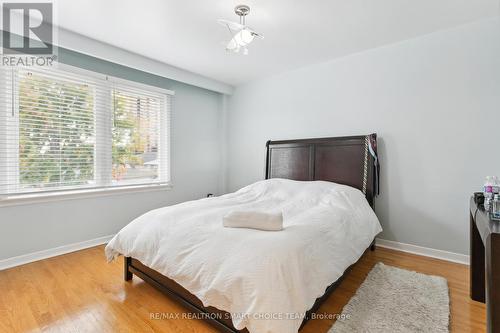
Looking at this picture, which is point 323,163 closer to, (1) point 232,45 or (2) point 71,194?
(1) point 232,45

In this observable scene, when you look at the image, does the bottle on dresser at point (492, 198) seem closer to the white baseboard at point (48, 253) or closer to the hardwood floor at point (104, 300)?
the hardwood floor at point (104, 300)

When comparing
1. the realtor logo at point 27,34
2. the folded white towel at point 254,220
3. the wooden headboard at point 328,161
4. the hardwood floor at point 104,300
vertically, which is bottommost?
the hardwood floor at point 104,300

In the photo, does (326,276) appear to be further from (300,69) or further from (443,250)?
(300,69)

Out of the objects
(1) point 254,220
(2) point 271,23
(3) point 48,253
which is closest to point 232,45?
(2) point 271,23

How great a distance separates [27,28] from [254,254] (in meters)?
3.06

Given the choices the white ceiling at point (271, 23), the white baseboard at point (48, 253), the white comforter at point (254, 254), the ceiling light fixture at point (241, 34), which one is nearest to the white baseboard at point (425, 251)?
the white comforter at point (254, 254)

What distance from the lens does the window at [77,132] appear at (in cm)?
250

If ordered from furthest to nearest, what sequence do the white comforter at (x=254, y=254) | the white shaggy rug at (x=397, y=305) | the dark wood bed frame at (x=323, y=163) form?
the dark wood bed frame at (x=323, y=163) < the white shaggy rug at (x=397, y=305) < the white comforter at (x=254, y=254)

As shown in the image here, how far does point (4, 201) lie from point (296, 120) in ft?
11.5

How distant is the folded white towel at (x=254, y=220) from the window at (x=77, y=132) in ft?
7.36

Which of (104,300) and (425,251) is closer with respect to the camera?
(104,300)

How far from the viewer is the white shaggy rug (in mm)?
1564

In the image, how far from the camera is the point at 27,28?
242 centimetres

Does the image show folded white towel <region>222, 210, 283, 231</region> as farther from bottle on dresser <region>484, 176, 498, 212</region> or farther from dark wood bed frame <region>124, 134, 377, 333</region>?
bottle on dresser <region>484, 176, 498, 212</region>
